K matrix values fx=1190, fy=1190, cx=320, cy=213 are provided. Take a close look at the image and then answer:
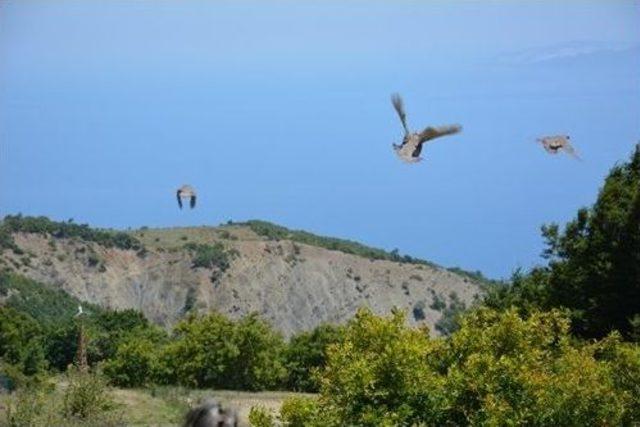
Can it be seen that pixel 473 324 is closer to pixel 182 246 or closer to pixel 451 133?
pixel 451 133

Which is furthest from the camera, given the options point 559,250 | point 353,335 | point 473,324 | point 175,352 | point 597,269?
point 175,352

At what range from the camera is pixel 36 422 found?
18109 millimetres

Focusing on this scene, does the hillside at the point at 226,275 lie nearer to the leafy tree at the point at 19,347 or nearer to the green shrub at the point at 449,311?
the green shrub at the point at 449,311

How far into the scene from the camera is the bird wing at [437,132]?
10.3 m

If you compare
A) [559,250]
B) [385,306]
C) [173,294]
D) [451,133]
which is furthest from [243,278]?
[451,133]

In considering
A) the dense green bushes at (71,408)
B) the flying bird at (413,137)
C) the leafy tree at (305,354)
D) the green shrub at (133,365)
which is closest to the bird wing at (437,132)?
the flying bird at (413,137)

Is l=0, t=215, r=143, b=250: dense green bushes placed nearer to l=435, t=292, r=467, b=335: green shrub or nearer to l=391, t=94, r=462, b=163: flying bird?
l=435, t=292, r=467, b=335: green shrub

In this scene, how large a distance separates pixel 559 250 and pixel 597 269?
237 centimetres

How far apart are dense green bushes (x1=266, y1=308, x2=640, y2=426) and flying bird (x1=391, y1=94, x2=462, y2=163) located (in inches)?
215

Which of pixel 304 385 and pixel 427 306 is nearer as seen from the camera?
pixel 304 385

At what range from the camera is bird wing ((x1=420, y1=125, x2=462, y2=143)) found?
404 inches

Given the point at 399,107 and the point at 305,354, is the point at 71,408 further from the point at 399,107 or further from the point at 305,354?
the point at 305,354

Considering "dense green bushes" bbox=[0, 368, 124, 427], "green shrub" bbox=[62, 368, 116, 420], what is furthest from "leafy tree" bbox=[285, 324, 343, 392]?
"green shrub" bbox=[62, 368, 116, 420]

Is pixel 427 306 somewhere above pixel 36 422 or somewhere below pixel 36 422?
above
